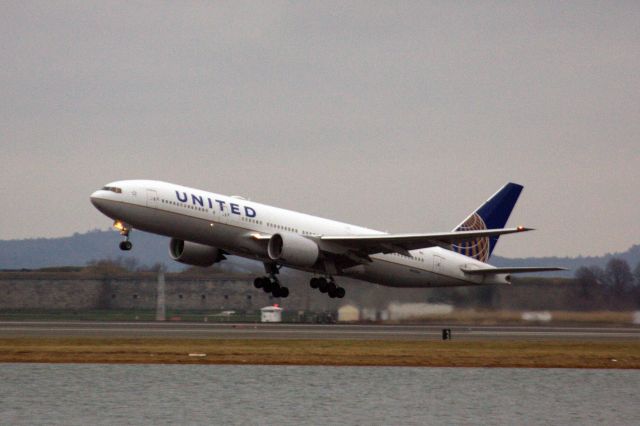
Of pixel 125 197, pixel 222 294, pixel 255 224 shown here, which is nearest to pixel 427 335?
pixel 255 224

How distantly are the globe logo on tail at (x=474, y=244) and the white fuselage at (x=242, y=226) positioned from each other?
3.74ft

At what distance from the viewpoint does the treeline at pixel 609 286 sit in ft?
228

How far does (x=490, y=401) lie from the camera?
40281 millimetres

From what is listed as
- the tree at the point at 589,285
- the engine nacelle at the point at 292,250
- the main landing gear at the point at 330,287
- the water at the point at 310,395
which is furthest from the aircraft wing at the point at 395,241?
the water at the point at 310,395

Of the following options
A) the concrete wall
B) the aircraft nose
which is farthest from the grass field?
the concrete wall

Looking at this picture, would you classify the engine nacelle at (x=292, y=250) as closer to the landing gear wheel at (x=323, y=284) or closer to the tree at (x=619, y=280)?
the landing gear wheel at (x=323, y=284)

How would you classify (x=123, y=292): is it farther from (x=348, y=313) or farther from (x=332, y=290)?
(x=332, y=290)

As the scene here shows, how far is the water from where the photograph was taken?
35.9 m

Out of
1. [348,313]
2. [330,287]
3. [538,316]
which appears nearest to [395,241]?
[330,287]

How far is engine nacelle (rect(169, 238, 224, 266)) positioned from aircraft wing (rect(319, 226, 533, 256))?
22.6 ft

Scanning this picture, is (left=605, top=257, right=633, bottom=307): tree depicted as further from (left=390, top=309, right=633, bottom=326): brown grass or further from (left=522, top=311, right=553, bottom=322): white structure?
(left=522, top=311, right=553, bottom=322): white structure

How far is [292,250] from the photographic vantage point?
62438 mm

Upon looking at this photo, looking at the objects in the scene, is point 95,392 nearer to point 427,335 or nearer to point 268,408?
point 268,408

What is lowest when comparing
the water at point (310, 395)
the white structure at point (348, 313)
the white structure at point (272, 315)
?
the water at point (310, 395)
